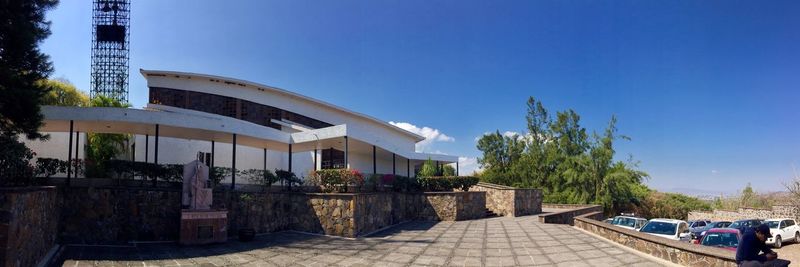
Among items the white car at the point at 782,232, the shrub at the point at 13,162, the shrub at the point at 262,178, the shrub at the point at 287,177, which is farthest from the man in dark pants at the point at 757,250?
the white car at the point at 782,232

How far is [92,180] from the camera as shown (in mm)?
12133

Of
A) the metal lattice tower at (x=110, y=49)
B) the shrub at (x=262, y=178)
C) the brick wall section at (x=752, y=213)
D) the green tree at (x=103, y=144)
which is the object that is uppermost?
the metal lattice tower at (x=110, y=49)

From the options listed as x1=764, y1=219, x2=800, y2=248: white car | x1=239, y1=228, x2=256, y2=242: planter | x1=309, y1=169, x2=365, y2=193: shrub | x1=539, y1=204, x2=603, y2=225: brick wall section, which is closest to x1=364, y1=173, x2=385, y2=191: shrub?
x1=309, y1=169, x2=365, y2=193: shrub

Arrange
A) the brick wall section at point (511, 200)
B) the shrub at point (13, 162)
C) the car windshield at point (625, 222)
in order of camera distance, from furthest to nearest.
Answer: the brick wall section at point (511, 200)
the car windshield at point (625, 222)
the shrub at point (13, 162)

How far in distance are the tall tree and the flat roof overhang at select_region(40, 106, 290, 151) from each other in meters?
→ 2.50

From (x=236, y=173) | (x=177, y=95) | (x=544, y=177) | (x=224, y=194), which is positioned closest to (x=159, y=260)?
(x=224, y=194)

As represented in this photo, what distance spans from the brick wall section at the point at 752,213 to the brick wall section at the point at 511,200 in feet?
49.1

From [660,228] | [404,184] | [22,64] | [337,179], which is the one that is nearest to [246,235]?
[337,179]

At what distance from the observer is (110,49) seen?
31.2 metres

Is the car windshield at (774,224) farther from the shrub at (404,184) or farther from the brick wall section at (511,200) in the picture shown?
the shrub at (404,184)

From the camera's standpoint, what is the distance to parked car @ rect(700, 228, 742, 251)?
12625mm

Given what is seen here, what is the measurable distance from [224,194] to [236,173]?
1.44m

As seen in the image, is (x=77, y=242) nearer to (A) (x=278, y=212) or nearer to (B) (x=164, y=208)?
(B) (x=164, y=208)

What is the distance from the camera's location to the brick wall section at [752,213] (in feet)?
85.1
